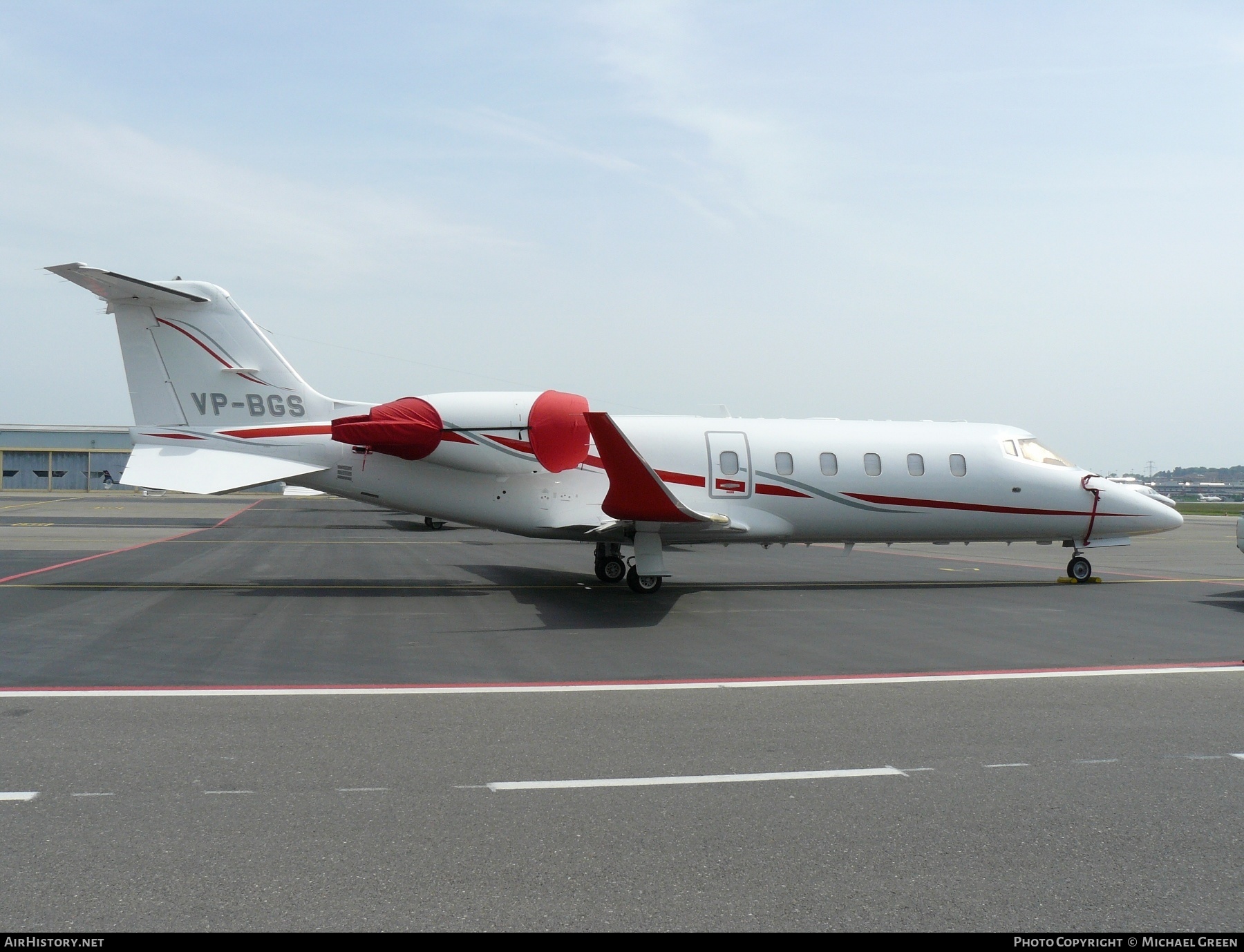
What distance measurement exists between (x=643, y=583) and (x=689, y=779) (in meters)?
10.1

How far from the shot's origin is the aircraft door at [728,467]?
17234 millimetres

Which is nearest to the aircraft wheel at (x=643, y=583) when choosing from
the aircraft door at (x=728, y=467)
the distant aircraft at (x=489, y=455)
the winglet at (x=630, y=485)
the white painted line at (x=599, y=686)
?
the distant aircraft at (x=489, y=455)

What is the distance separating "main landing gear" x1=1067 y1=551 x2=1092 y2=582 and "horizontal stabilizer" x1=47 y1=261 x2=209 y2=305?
16.2 metres

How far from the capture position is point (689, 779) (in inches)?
233

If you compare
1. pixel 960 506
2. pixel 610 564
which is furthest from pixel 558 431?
pixel 960 506

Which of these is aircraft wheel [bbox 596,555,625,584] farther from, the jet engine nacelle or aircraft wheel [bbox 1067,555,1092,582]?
aircraft wheel [bbox 1067,555,1092,582]

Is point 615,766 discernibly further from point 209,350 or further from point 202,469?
point 209,350

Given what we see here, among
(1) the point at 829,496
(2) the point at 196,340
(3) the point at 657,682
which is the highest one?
(2) the point at 196,340

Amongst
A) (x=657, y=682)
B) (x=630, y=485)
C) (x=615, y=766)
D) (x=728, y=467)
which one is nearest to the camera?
(x=615, y=766)

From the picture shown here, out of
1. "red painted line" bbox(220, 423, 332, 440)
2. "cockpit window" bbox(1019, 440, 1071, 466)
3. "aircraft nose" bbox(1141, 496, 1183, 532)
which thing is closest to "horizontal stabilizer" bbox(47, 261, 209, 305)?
"red painted line" bbox(220, 423, 332, 440)

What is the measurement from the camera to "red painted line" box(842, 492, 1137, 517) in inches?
704

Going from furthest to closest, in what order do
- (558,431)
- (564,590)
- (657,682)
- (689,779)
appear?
(564,590), (558,431), (657,682), (689,779)

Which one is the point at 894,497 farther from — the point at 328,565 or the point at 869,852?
the point at 869,852

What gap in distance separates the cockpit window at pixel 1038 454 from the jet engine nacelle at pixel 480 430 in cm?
863
